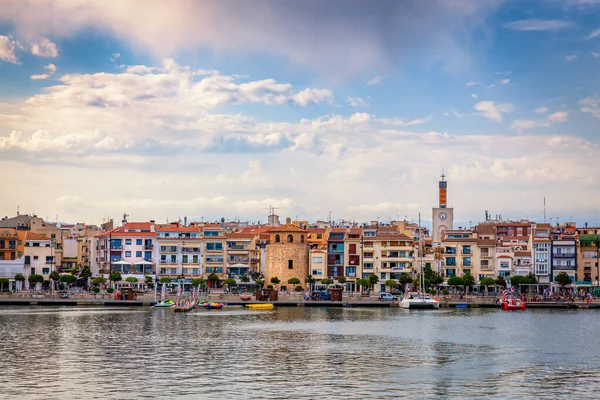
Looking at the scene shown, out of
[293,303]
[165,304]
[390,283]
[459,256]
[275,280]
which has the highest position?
[459,256]

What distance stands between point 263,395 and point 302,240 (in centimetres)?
8259

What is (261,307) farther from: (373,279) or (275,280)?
(373,279)

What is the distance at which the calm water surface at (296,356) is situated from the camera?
43.9 meters

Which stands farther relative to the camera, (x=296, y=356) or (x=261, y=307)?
(x=261, y=307)

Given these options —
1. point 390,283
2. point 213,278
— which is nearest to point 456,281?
point 390,283

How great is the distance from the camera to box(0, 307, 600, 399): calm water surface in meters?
43.9

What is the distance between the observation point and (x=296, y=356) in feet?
187

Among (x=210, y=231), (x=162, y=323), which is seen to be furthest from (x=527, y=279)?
(x=162, y=323)

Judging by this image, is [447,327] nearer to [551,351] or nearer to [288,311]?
[551,351]

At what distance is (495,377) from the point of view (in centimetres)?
4800

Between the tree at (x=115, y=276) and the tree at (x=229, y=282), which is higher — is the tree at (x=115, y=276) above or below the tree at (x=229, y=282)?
above

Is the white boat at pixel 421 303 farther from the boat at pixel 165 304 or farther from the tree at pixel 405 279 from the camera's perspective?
the boat at pixel 165 304

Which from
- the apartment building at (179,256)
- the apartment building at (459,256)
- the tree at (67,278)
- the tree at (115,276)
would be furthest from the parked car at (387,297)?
the tree at (67,278)

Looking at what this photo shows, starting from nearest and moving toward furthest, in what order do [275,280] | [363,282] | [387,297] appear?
[387,297]
[363,282]
[275,280]
